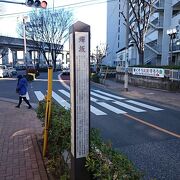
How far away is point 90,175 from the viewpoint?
136 inches

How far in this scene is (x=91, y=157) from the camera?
3.31m

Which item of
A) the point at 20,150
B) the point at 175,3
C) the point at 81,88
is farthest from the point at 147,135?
the point at 175,3

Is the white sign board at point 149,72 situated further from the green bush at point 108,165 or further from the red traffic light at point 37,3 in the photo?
the green bush at point 108,165

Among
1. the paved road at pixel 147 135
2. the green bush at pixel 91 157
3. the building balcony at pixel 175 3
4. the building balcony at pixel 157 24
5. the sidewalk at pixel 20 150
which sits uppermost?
the building balcony at pixel 175 3

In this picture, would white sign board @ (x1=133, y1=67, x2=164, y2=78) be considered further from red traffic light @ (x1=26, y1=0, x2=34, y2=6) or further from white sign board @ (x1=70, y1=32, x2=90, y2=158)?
white sign board @ (x1=70, y1=32, x2=90, y2=158)

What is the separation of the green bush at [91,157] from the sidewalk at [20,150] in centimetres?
29

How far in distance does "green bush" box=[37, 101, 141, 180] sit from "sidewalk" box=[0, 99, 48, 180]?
29cm

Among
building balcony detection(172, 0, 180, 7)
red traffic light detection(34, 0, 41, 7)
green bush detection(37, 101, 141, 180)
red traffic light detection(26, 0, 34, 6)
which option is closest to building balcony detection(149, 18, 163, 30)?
building balcony detection(172, 0, 180, 7)

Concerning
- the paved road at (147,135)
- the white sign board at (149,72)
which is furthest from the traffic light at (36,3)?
the white sign board at (149,72)

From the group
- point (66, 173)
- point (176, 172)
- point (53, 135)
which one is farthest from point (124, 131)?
point (66, 173)

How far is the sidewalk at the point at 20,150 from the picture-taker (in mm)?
4691

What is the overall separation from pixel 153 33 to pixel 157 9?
6.93 m

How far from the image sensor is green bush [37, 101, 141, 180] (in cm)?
284

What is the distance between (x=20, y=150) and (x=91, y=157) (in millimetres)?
3081
